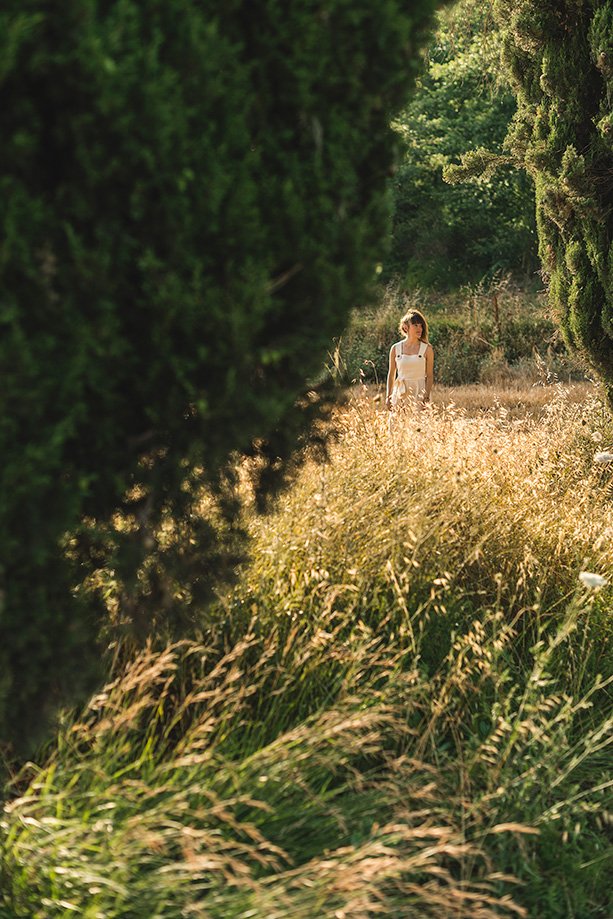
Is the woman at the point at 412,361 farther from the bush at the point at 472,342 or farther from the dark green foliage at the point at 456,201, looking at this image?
the dark green foliage at the point at 456,201

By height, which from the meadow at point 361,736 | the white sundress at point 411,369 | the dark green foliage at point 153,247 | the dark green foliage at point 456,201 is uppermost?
the dark green foliage at point 456,201

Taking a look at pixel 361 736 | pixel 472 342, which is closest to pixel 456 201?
pixel 472 342

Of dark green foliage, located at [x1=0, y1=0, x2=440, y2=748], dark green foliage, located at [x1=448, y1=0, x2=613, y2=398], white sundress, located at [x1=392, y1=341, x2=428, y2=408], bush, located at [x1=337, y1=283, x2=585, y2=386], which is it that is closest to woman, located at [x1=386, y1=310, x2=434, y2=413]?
white sundress, located at [x1=392, y1=341, x2=428, y2=408]

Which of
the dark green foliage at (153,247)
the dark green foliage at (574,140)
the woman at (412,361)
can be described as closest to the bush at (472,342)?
the woman at (412,361)

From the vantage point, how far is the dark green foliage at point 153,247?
6.27 ft

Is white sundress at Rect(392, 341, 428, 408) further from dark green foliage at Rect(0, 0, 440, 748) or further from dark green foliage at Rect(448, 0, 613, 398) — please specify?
dark green foliage at Rect(0, 0, 440, 748)

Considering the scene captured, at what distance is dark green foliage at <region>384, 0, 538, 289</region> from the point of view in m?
24.8

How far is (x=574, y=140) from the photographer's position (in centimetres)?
618

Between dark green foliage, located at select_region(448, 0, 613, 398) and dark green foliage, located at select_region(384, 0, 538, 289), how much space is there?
18.0 metres

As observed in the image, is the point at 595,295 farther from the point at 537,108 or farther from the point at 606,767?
the point at 606,767

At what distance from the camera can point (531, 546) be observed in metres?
4.34

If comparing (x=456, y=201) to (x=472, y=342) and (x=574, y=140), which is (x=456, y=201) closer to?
(x=472, y=342)

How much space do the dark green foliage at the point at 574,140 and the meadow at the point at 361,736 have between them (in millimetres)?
1648

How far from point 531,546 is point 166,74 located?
3.00 m
